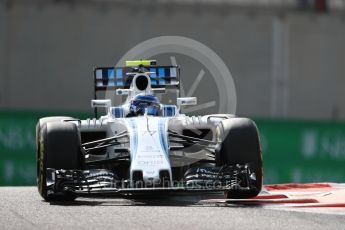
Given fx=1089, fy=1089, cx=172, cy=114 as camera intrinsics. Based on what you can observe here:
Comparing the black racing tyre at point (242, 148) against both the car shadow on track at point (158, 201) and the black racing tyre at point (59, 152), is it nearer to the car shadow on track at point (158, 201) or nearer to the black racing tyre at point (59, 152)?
the car shadow on track at point (158, 201)

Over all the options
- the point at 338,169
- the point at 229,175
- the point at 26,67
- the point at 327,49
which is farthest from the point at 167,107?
the point at 327,49

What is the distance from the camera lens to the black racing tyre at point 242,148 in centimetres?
1366

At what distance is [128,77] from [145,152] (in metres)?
2.59

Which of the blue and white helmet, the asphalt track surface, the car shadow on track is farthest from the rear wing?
the asphalt track surface

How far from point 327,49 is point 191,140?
3019 centimetres

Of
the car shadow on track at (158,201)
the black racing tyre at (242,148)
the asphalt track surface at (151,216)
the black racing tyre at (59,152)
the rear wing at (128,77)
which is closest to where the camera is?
the asphalt track surface at (151,216)

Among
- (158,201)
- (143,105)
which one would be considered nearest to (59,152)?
(158,201)

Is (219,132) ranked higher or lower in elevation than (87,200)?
higher

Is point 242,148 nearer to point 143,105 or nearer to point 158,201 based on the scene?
point 158,201

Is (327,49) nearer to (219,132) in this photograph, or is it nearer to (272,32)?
(272,32)

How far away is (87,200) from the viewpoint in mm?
14070

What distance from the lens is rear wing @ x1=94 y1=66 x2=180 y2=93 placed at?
15625mm

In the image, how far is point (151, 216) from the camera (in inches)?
448

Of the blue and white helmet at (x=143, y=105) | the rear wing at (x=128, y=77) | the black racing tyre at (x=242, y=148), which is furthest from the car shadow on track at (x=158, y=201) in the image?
the rear wing at (x=128, y=77)
